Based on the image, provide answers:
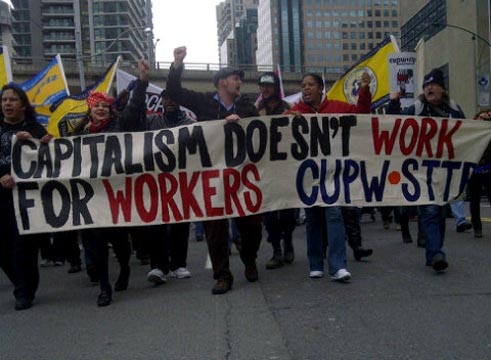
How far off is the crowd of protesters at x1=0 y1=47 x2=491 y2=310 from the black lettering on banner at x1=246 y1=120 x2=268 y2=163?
0.15 meters

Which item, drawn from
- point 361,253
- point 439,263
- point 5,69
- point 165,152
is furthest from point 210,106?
point 5,69

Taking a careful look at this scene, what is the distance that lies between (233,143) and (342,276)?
5.01 feet

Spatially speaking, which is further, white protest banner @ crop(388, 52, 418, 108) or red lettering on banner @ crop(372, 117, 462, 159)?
white protest banner @ crop(388, 52, 418, 108)

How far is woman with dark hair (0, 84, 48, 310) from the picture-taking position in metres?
5.38

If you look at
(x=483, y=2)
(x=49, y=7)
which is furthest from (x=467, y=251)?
(x=49, y=7)

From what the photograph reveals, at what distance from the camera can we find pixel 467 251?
277 inches

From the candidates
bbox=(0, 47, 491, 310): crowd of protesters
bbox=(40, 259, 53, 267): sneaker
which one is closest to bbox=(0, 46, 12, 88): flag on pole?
bbox=(40, 259, 53, 267): sneaker

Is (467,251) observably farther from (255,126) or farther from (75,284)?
(75,284)

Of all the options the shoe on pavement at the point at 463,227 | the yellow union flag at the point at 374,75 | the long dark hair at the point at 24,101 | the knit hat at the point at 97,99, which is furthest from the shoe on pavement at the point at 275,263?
the yellow union flag at the point at 374,75

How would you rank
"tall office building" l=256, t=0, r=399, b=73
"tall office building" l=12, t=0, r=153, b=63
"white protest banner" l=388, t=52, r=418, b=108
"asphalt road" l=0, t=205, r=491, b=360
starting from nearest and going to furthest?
"asphalt road" l=0, t=205, r=491, b=360 → "white protest banner" l=388, t=52, r=418, b=108 → "tall office building" l=12, t=0, r=153, b=63 → "tall office building" l=256, t=0, r=399, b=73

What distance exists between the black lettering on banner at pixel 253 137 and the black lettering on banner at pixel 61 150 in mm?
1593

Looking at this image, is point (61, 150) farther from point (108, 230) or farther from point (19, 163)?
point (108, 230)

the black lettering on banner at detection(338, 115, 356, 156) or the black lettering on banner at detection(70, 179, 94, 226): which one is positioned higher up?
the black lettering on banner at detection(338, 115, 356, 156)

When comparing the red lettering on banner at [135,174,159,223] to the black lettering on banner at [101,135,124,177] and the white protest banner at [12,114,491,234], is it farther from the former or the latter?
the black lettering on banner at [101,135,124,177]
